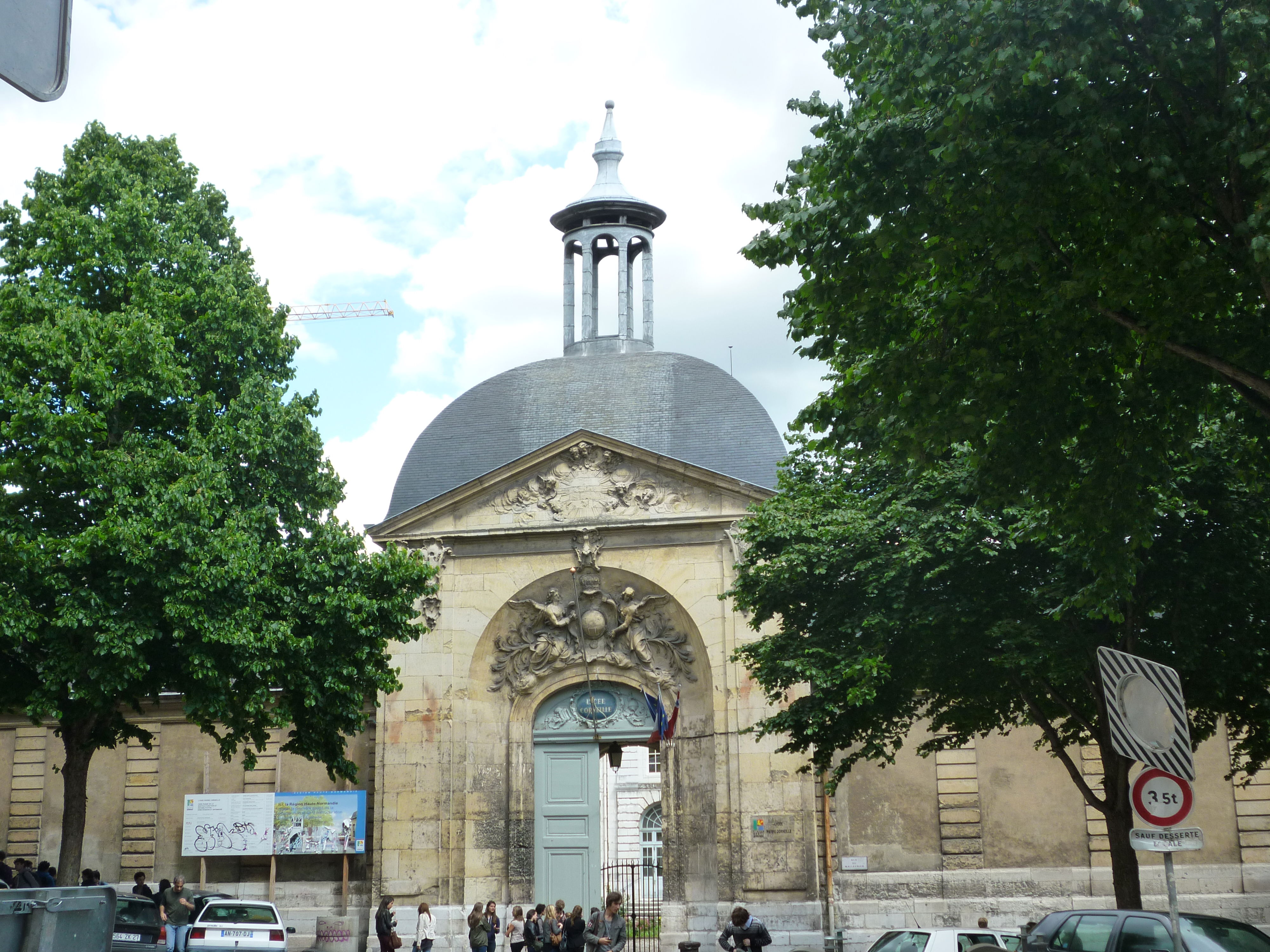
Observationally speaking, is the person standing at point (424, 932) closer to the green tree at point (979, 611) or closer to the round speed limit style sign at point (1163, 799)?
the green tree at point (979, 611)

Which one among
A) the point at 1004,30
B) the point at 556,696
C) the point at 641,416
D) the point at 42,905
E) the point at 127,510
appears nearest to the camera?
the point at 42,905

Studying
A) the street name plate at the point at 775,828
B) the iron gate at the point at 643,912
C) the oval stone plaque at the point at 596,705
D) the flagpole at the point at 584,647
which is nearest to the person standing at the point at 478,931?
the iron gate at the point at 643,912

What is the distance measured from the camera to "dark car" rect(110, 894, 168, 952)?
680 inches

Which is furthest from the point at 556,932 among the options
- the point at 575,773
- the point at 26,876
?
the point at 26,876

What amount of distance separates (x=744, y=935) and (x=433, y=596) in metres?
10.7

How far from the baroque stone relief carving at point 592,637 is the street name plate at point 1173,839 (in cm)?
1757

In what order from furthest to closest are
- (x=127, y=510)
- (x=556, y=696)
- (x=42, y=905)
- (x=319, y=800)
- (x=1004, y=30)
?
(x=556, y=696) < (x=319, y=800) < (x=127, y=510) < (x=1004, y=30) < (x=42, y=905)

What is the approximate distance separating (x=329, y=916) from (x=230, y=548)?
35.5 ft

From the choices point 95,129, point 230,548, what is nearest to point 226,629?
point 230,548

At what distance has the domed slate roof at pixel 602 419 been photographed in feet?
88.6

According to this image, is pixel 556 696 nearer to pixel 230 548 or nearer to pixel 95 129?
pixel 230 548

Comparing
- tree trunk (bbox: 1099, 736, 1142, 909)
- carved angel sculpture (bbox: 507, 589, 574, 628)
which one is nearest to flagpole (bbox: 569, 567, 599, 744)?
carved angel sculpture (bbox: 507, 589, 574, 628)

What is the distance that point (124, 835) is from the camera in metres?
25.3

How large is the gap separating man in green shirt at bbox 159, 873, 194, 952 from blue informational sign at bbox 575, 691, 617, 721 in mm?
8192
